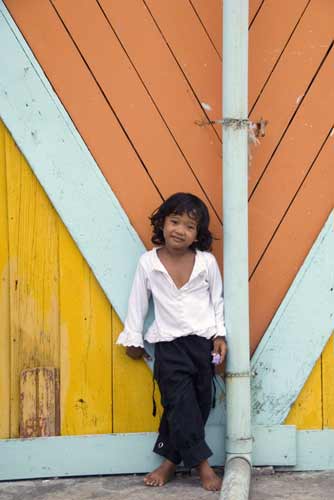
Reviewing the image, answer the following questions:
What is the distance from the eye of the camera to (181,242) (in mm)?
3299

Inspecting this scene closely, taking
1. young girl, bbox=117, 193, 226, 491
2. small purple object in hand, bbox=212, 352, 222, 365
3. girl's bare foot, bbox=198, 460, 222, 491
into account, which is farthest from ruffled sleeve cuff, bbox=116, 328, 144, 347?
girl's bare foot, bbox=198, 460, 222, 491

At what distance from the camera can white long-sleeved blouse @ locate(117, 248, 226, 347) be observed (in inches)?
131

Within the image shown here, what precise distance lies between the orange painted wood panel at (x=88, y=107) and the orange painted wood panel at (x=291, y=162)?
16.9 inches

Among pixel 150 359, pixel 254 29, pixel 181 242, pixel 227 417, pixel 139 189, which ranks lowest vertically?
pixel 227 417

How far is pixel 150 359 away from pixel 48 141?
966 millimetres

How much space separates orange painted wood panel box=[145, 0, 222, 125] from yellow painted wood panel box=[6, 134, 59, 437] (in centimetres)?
76

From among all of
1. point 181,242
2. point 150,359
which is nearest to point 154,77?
point 181,242

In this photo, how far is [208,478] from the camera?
3283mm

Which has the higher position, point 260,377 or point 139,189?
point 139,189

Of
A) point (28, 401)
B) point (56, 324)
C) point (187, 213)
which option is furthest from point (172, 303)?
point (28, 401)

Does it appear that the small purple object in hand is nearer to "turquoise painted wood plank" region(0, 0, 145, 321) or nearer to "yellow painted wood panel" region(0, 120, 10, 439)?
"turquoise painted wood plank" region(0, 0, 145, 321)

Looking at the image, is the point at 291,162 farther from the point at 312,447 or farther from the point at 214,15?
the point at 312,447

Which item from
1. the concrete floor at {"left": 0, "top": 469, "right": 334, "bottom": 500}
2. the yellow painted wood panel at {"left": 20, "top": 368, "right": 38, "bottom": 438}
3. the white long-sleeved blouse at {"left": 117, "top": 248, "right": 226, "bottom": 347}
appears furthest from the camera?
the yellow painted wood panel at {"left": 20, "top": 368, "right": 38, "bottom": 438}

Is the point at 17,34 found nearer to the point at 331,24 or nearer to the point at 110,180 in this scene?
the point at 110,180
